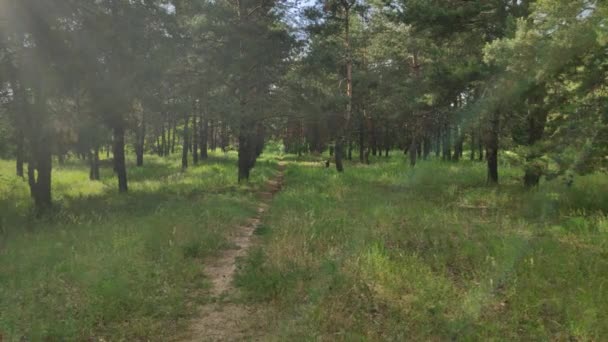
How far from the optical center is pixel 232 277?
22.8 ft

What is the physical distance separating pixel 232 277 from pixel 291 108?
1440 centimetres

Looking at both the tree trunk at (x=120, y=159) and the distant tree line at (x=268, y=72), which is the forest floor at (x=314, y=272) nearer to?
the distant tree line at (x=268, y=72)

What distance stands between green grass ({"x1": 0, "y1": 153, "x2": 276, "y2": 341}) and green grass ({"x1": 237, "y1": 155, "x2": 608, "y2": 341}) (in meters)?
1.11

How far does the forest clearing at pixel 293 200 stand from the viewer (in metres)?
5.27

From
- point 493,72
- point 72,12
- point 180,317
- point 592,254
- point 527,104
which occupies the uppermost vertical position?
point 72,12

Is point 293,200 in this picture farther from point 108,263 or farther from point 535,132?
point 535,132

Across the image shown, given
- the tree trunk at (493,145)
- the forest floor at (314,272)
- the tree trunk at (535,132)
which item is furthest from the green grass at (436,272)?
the tree trunk at (493,145)

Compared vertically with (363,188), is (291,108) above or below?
above

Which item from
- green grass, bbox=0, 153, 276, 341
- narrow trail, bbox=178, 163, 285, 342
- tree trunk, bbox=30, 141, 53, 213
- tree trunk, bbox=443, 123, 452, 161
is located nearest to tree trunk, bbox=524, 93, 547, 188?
narrow trail, bbox=178, 163, 285, 342

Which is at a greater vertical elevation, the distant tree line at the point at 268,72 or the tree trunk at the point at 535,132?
the distant tree line at the point at 268,72

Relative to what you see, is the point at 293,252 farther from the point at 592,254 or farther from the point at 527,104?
the point at 527,104

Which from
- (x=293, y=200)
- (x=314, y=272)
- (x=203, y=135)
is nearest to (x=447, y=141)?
(x=203, y=135)

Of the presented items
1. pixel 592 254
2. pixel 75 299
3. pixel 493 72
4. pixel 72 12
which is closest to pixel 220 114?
pixel 72 12

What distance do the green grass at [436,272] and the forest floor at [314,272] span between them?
0.08ft
